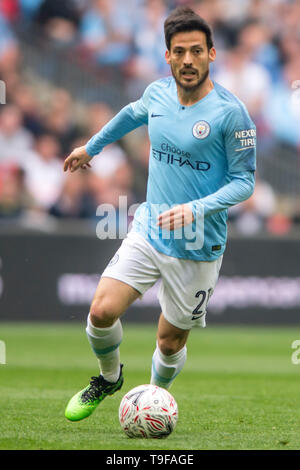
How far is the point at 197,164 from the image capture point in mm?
6184

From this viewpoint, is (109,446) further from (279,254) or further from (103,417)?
(279,254)

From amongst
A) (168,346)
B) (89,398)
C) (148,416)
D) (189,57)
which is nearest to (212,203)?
(189,57)

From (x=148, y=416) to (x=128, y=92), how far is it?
10738 millimetres

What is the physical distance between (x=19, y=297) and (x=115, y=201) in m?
1.96

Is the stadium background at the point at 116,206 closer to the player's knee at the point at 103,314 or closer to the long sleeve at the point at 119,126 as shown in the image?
the player's knee at the point at 103,314

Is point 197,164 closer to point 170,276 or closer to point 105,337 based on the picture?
point 170,276

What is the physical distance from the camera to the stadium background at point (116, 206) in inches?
340

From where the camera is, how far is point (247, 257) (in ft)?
45.3

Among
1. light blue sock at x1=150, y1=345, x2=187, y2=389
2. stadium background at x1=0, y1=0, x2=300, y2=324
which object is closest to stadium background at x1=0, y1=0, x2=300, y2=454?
stadium background at x1=0, y1=0, x2=300, y2=324

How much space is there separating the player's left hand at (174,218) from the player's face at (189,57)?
3.16ft

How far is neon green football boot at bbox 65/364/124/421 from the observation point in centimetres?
622

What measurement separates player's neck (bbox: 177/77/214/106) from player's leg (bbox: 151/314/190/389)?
1437 millimetres

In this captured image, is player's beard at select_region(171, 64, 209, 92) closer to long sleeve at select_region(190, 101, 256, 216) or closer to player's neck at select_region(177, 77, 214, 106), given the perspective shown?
player's neck at select_region(177, 77, 214, 106)

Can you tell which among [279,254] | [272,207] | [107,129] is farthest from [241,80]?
[107,129]
